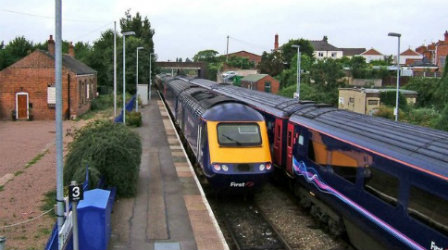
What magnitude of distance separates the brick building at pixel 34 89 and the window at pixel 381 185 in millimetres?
30973

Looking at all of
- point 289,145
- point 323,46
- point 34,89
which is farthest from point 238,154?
point 323,46

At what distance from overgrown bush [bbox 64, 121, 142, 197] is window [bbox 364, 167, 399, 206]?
7.32m

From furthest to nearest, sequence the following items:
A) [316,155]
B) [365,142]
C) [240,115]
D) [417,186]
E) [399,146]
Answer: [240,115], [316,155], [365,142], [399,146], [417,186]

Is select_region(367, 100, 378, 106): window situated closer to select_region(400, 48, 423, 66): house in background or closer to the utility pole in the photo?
the utility pole

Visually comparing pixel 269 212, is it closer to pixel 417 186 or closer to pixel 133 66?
pixel 417 186

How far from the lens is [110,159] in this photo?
14695 mm

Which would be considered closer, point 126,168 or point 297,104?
point 126,168

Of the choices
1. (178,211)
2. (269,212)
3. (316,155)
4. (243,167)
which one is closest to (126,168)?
(178,211)

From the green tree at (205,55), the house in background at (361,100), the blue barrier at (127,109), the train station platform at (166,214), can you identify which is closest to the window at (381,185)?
the train station platform at (166,214)

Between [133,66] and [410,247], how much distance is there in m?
48.0

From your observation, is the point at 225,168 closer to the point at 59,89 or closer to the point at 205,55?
the point at 59,89

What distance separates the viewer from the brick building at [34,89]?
37156 millimetres

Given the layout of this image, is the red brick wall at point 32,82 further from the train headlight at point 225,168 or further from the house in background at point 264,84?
the house in background at point 264,84

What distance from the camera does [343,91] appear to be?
47.2 m
